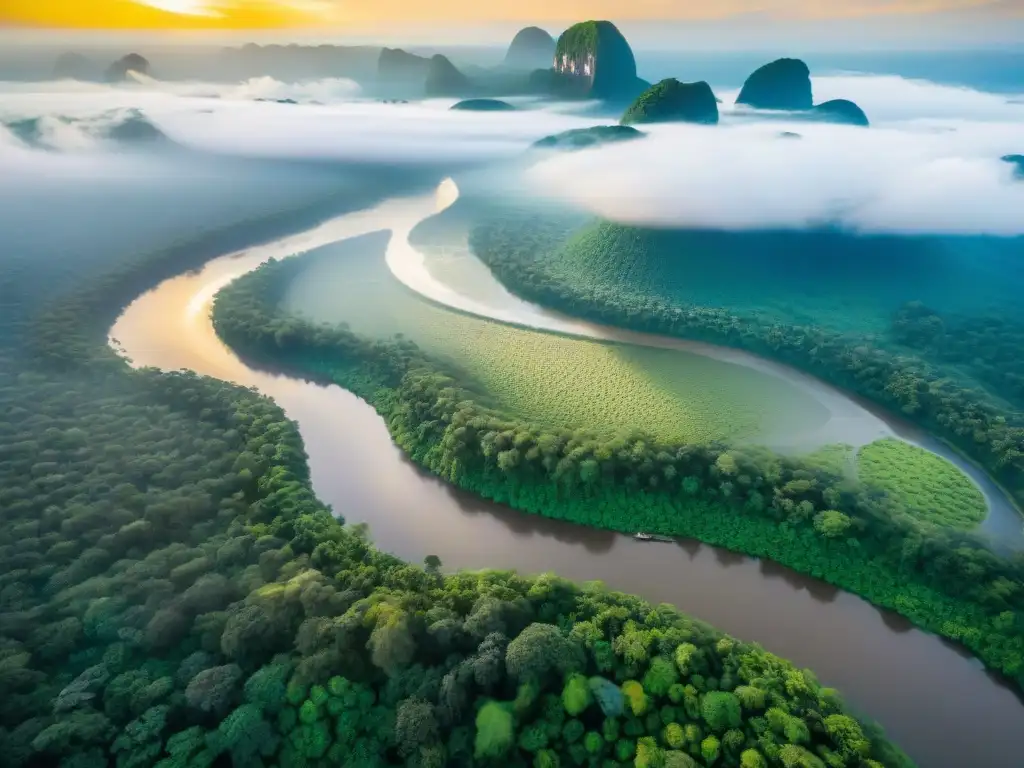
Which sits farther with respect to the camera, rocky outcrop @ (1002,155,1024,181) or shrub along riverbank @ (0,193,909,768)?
rocky outcrop @ (1002,155,1024,181)

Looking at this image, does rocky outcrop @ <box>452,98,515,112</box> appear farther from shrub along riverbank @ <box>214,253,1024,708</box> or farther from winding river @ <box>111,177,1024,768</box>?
shrub along riverbank @ <box>214,253,1024,708</box>

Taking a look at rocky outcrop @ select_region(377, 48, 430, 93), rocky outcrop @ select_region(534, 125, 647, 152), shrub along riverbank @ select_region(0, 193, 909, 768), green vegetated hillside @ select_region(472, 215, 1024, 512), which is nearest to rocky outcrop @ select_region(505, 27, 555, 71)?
rocky outcrop @ select_region(377, 48, 430, 93)

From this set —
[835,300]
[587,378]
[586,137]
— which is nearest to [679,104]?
[586,137]

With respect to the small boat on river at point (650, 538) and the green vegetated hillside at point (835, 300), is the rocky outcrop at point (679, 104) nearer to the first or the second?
the green vegetated hillside at point (835, 300)

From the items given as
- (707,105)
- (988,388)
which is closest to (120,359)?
(988,388)

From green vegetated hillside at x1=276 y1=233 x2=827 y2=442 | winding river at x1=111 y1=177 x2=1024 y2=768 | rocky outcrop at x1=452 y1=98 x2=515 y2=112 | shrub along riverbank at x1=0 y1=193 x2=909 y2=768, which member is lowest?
winding river at x1=111 y1=177 x2=1024 y2=768

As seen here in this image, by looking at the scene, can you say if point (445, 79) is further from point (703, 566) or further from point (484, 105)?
point (703, 566)

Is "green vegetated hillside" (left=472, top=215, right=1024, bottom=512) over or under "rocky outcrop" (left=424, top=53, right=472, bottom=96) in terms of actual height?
under
